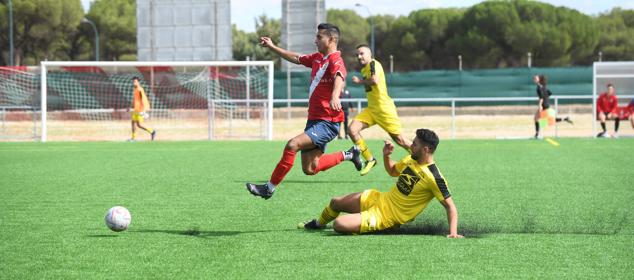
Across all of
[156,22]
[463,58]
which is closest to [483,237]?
[156,22]

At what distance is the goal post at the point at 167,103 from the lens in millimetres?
32406

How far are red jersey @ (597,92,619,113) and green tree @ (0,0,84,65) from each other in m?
51.3

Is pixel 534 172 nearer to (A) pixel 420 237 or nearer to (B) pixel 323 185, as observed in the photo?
(B) pixel 323 185

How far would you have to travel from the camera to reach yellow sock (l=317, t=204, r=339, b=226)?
860 cm

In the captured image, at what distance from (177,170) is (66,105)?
2303 cm

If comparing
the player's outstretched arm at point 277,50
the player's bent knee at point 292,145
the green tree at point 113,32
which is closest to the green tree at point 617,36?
the green tree at point 113,32

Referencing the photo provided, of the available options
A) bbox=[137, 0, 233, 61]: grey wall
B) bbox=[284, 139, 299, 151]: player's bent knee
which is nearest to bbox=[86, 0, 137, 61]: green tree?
bbox=[137, 0, 233, 61]: grey wall

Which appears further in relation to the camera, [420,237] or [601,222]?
[601,222]

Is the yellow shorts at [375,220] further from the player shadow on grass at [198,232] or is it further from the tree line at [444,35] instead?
the tree line at [444,35]

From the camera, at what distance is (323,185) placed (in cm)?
1345

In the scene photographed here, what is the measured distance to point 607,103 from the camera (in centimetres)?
2816

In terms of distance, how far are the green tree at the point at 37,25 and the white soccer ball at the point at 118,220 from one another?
64.8 meters

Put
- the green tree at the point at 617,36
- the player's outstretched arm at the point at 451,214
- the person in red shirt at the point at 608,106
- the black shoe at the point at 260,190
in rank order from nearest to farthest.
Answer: the player's outstretched arm at the point at 451,214 → the black shoe at the point at 260,190 → the person in red shirt at the point at 608,106 → the green tree at the point at 617,36

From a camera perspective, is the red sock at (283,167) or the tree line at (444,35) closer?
the red sock at (283,167)
